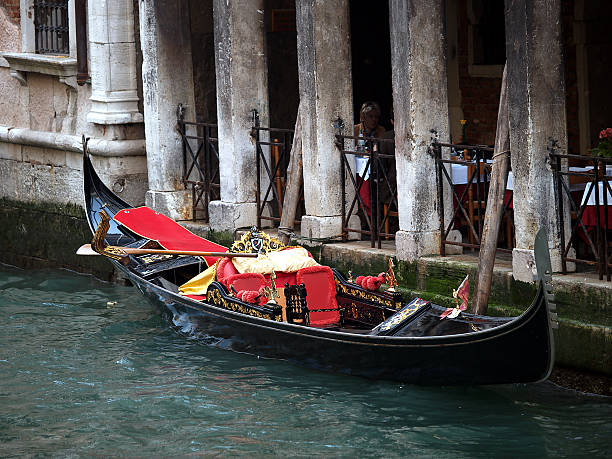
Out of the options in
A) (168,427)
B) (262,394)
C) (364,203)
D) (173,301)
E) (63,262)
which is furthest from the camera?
(63,262)

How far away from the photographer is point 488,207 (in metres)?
8.16

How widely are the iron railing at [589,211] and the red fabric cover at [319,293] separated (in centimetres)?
168

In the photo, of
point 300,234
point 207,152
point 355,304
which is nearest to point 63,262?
point 207,152

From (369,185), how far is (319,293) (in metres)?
1.35

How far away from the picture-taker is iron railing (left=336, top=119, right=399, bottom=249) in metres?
9.60

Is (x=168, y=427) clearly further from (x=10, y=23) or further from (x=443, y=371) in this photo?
(x=10, y=23)

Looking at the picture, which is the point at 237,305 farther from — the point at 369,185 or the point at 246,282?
the point at 369,185

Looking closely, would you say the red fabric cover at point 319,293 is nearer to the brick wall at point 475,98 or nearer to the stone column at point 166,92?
the stone column at point 166,92

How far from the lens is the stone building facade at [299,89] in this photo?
8.18 meters

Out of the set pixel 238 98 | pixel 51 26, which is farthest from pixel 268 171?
pixel 51 26

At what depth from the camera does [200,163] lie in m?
11.9

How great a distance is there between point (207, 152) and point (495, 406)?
463 centimetres

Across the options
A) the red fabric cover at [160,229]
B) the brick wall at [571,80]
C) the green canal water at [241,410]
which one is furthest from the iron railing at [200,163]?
the brick wall at [571,80]

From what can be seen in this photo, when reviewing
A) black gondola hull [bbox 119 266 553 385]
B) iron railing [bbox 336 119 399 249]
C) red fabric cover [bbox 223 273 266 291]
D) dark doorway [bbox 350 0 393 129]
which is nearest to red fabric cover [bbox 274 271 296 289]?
red fabric cover [bbox 223 273 266 291]
